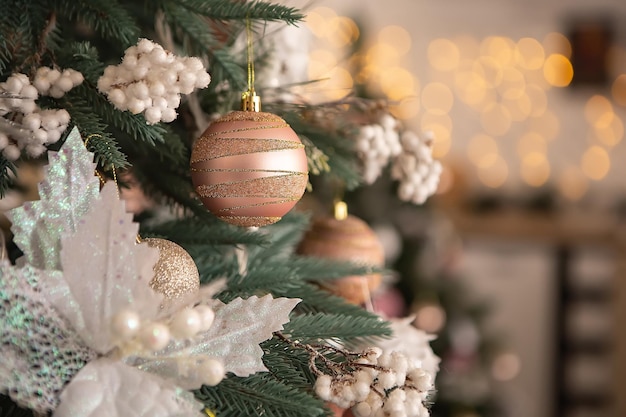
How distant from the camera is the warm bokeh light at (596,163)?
369cm

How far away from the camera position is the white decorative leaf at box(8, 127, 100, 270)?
357mm

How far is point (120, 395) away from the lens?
1.06 ft

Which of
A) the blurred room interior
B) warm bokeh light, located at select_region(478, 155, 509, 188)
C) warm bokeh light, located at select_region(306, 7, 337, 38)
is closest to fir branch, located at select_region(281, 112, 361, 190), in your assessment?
warm bokeh light, located at select_region(306, 7, 337, 38)

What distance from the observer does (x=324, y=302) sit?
0.51m

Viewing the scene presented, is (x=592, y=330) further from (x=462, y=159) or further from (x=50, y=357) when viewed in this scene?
(x=50, y=357)

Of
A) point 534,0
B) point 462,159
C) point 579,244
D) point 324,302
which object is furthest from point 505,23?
point 324,302

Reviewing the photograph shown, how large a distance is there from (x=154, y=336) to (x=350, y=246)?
1.08ft

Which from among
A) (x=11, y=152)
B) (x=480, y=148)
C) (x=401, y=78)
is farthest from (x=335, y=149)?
(x=480, y=148)

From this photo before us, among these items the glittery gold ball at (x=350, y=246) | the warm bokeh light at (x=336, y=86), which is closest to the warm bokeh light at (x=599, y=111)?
the warm bokeh light at (x=336, y=86)

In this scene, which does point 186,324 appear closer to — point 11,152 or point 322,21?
point 11,152

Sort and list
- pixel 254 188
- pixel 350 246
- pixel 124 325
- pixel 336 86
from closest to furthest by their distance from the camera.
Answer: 1. pixel 124 325
2. pixel 254 188
3. pixel 350 246
4. pixel 336 86

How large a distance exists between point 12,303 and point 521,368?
2793mm

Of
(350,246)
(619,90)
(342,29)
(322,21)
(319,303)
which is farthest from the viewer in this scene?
(619,90)

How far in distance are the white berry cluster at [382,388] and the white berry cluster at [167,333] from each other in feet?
0.23
